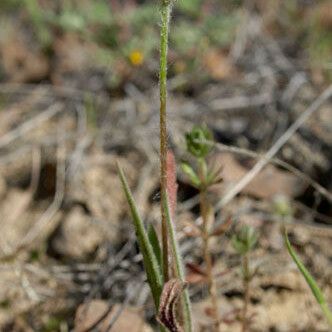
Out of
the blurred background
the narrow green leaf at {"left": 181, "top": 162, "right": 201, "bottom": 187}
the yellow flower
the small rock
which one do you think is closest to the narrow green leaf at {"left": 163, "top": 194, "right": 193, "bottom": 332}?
the blurred background

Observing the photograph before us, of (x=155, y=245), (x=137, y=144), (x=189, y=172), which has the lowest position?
(x=137, y=144)

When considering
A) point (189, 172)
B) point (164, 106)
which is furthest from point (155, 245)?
point (164, 106)

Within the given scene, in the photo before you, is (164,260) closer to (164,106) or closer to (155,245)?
(155,245)

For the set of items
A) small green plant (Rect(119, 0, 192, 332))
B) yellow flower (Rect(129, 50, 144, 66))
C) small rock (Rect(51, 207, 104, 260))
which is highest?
yellow flower (Rect(129, 50, 144, 66))

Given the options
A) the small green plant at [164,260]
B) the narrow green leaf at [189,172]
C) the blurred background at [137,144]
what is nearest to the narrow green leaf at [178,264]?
the small green plant at [164,260]

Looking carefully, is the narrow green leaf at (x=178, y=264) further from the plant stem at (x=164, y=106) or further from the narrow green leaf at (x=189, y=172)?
the narrow green leaf at (x=189, y=172)

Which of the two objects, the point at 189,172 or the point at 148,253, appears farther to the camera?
the point at 189,172

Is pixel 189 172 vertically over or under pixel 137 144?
over

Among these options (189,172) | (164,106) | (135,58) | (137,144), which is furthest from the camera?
(135,58)

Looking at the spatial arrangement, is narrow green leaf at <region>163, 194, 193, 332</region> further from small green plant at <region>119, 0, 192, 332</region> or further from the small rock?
the small rock
